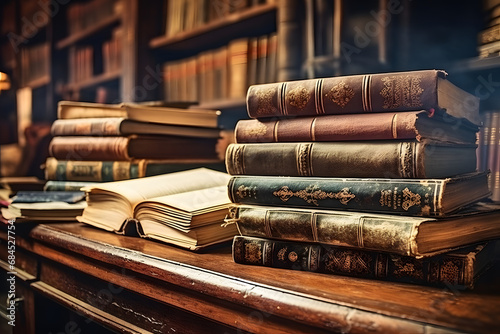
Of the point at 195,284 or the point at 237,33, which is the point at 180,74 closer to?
the point at 237,33

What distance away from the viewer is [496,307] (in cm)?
46

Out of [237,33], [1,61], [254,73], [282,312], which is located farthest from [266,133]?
[1,61]

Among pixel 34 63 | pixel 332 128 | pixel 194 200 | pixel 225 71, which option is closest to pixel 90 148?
pixel 194 200

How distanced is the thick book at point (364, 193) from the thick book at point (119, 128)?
51 centimetres

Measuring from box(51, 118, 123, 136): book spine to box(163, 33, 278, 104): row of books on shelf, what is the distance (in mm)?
525

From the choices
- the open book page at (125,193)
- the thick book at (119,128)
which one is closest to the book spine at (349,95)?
the open book page at (125,193)

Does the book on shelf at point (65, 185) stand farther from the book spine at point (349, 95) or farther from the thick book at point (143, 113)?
the book spine at point (349, 95)

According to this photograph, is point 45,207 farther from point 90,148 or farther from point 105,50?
point 105,50

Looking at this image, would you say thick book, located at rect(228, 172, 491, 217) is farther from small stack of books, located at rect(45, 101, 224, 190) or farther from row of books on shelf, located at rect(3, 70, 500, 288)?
small stack of books, located at rect(45, 101, 224, 190)

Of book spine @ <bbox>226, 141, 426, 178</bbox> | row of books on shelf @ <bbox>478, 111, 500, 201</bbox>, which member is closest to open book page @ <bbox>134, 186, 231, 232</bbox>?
book spine @ <bbox>226, 141, 426, 178</bbox>

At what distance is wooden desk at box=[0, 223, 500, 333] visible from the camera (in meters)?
0.45

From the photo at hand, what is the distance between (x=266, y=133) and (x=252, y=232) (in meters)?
0.15

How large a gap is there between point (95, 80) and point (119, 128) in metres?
1.50

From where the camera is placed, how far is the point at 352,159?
23.6 inches
